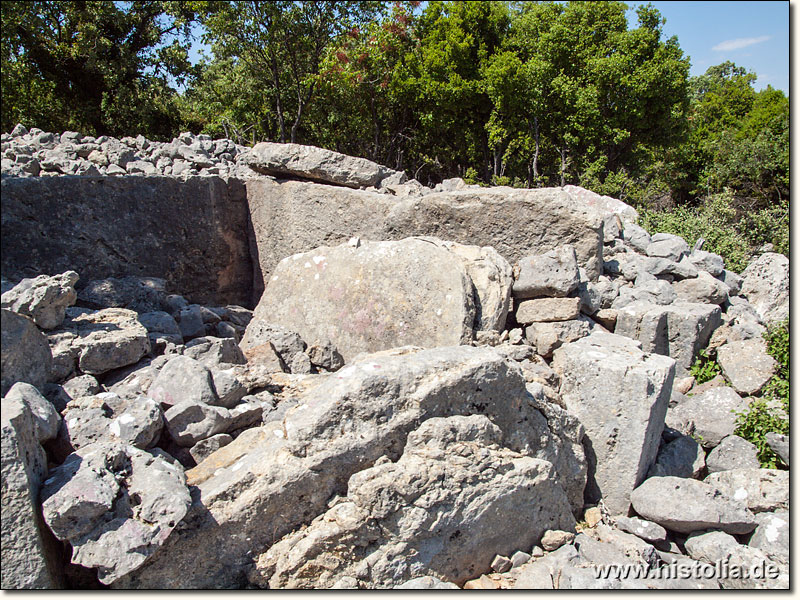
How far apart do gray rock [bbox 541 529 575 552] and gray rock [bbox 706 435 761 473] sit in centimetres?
141

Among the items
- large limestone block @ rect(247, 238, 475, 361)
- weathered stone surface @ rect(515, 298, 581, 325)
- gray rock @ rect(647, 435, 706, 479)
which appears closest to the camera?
gray rock @ rect(647, 435, 706, 479)

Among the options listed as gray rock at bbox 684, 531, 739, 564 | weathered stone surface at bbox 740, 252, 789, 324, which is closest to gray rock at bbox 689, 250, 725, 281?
weathered stone surface at bbox 740, 252, 789, 324

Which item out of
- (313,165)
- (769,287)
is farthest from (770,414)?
(313,165)

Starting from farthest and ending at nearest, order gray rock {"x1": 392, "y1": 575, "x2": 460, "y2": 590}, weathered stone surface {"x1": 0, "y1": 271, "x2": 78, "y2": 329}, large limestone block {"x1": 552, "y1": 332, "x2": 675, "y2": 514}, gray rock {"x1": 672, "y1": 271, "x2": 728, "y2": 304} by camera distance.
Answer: gray rock {"x1": 672, "y1": 271, "x2": 728, "y2": 304} → large limestone block {"x1": 552, "y1": 332, "x2": 675, "y2": 514} → weathered stone surface {"x1": 0, "y1": 271, "x2": 78, "y2": 329} → gray rock {"x1": 392, "y1": 575, "x2": 460, "y2": 590}

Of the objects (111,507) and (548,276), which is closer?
(111,507)

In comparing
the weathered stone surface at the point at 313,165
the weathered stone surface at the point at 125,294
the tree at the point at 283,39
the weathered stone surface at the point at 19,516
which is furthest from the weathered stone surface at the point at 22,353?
the tree at the point at 283,39

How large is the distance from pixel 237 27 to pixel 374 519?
10.5m

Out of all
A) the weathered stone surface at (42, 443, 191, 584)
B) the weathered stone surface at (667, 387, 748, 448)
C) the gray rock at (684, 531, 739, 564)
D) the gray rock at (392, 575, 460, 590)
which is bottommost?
the gray rock at (684, 531, 739, 564)

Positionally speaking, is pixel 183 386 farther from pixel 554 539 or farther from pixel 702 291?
pixel 702 291

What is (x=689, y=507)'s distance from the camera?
9.46ft

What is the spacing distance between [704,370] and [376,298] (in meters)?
2.62

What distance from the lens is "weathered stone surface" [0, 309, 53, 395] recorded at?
1975mm

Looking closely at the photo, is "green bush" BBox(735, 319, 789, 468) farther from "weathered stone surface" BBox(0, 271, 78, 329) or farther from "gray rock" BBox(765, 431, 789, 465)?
"weathered stone surface" BBox(0, 271, 78, 329)

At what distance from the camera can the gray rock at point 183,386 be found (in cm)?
261
